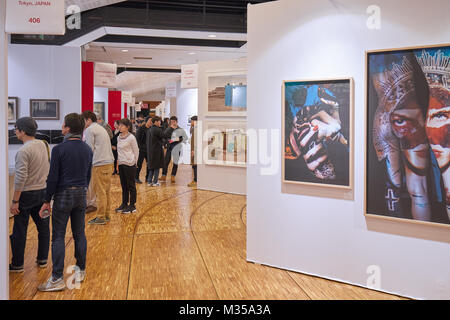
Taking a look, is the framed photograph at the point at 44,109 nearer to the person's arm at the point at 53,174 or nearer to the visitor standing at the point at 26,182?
the visitor standing at the point at 26,182

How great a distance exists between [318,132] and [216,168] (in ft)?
18.7

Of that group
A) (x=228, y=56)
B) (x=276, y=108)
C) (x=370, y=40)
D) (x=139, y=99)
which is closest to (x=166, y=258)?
(x=276, y=108)

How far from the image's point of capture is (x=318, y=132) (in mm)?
4273

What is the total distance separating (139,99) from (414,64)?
119 feet

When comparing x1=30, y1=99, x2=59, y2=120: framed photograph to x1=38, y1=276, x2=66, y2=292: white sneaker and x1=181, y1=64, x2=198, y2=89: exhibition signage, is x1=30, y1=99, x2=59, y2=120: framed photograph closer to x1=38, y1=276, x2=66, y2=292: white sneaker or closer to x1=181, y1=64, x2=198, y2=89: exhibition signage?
x1=181, y1=64, x2=198, y2=89: exhibition signage

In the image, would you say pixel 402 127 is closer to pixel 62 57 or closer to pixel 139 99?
pixel 62 57

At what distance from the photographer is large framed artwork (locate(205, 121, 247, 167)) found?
9.39 meters

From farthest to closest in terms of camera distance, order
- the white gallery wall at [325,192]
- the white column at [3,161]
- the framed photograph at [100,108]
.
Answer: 1. the framed photograph at [100,108]
2. the white gallery wall at [325,192]
3. the white column at [3,161]

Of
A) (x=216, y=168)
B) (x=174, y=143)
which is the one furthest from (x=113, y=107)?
(x=216, y=168)

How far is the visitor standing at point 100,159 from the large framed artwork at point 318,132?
9.57 feet

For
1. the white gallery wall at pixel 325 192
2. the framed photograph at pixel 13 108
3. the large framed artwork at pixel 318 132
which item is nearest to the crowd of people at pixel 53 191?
the white gallery wall at pixel 325 192

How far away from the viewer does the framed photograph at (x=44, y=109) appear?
9.11 m
